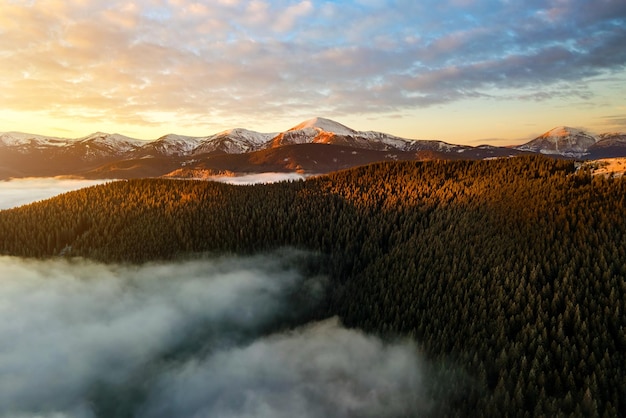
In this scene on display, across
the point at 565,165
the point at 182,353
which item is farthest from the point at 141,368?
the point at 565,165

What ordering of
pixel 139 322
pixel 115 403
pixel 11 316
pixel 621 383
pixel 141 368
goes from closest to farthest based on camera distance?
1. pixel 621 383
2. pixel 115 403
3. pixel 141 368
4. pixel 139 322
5. pixel 11 316

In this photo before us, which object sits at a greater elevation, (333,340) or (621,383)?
(621,383)

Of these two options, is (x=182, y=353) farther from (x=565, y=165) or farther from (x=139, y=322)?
(x=565, y=165)

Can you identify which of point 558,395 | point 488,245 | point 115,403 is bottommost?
point 115,403

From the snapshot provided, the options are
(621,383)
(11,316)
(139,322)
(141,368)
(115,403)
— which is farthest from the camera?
(11,316)

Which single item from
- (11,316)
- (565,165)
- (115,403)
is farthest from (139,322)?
(565,165)

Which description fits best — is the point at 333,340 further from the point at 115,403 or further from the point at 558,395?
the point at 115,403

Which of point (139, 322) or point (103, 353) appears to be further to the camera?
point (139, 322)
